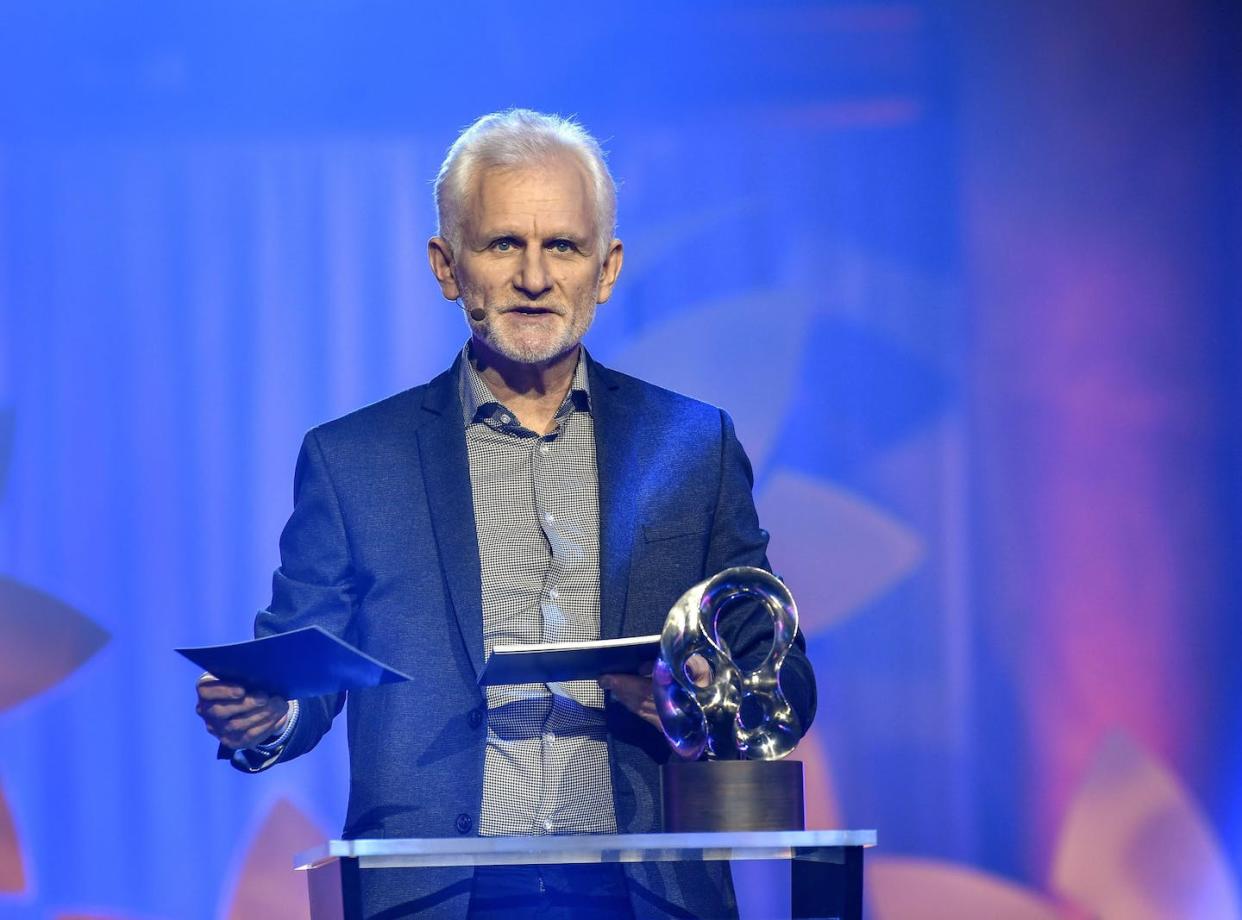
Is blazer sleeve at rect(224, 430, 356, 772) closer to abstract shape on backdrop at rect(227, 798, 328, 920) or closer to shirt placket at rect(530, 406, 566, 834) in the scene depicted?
shirt placket at rect(530, 406, 566, 834)

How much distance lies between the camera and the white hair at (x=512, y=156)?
230cm

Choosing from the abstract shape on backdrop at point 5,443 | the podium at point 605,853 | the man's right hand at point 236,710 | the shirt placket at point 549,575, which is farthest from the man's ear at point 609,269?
the abstract shape on backdrop at point 5,443

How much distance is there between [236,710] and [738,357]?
6.50 ft

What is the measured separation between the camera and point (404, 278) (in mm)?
3607

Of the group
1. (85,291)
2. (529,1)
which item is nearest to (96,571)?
(85,291)

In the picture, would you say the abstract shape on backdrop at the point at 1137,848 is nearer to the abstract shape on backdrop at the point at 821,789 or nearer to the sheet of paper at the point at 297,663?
the abstract shape on backdrop at the point at 821,789

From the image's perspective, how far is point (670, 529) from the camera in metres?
2.17

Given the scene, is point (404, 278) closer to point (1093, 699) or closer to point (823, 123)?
point (823, 123)

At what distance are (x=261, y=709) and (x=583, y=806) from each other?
18.2 inches

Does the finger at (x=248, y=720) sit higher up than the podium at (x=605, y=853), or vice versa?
the finger at (x=248, y=720)

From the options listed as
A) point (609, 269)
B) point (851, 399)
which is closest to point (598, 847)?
point (609, 269)

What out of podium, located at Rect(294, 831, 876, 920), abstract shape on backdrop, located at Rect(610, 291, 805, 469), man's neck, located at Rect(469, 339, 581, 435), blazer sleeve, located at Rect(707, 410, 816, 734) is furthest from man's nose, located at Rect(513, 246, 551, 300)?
abstract shape on backdrop, located at Rect(610, 291, 805, 469)

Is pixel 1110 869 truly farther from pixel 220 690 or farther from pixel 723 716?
pixel 220 690

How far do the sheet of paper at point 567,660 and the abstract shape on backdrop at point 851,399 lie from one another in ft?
6.00
